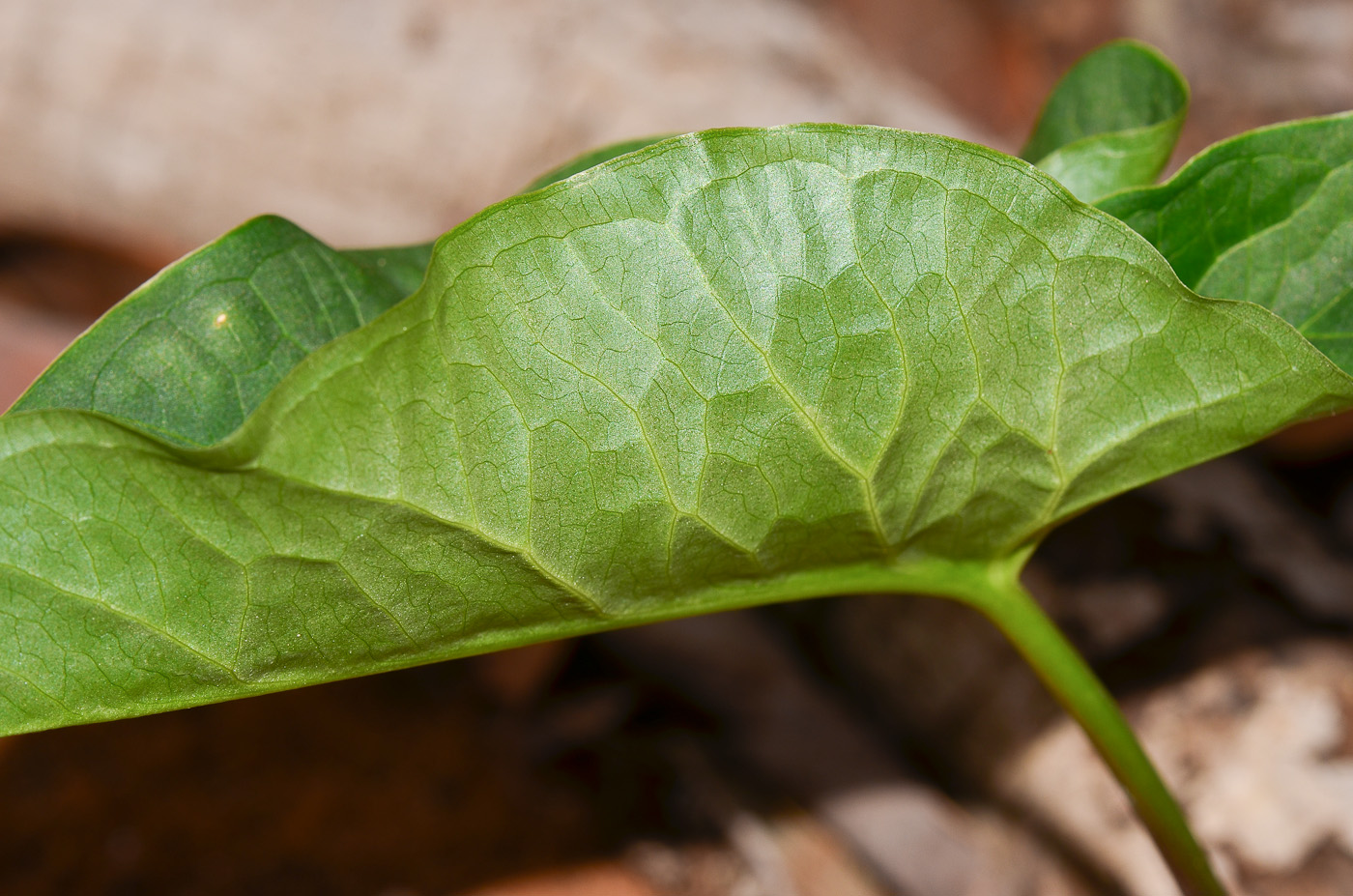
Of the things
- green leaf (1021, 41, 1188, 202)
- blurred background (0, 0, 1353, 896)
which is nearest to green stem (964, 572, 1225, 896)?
green leaf (1021, 41, 1188, 202)

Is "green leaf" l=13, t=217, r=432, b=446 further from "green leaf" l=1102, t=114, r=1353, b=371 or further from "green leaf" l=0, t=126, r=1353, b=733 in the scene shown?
"green leaf" l=1102, t=114, r=1353, b=371

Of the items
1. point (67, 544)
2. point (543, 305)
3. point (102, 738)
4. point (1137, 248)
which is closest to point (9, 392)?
point (102, 738)

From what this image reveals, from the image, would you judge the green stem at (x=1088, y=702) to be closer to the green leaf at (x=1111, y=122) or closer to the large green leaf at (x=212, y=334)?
the green leaf at (x=1111, y=122)

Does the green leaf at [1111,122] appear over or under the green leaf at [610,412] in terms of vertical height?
over

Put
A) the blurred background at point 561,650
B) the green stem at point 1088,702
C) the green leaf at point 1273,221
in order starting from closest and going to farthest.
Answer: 1. the green leaf at point 1273,221
2. the green stem at point 1088,702
3. the blurred background at point 561,650

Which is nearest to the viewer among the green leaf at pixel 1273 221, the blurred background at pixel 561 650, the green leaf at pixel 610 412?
the green leaf at pixel 610 412

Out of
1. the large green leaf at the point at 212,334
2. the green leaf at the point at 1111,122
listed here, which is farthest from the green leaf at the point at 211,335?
the green leaf at the point at 1111,122

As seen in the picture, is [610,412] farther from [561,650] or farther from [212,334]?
[561,650]

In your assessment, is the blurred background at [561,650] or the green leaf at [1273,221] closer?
the green leaf at [1273,221]
